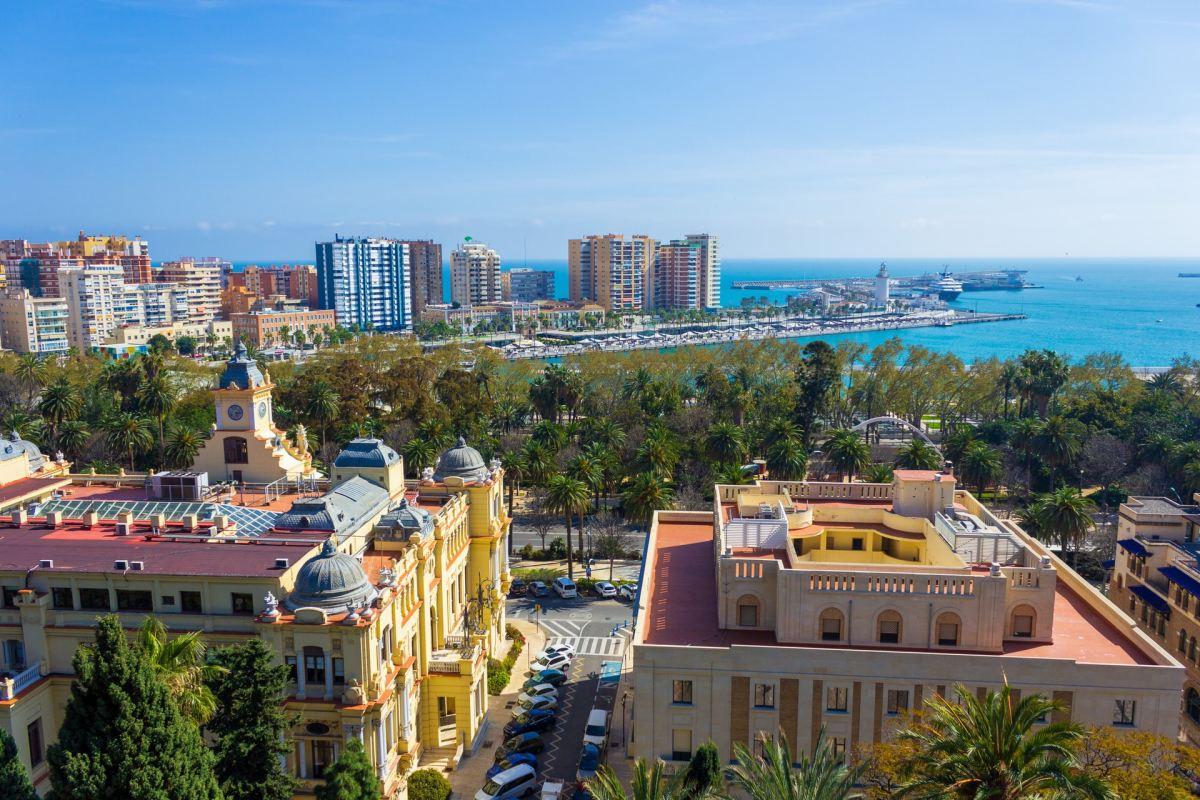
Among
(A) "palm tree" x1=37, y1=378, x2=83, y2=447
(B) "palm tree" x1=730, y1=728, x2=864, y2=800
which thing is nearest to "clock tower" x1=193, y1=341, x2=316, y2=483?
(B) "palm tree" x1=730, y1=728, x2=864, y2=800

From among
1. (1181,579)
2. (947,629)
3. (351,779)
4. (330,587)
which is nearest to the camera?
(351,779)

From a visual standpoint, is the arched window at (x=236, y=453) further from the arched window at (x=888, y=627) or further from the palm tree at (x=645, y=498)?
the arched window at (x=888, y=627)

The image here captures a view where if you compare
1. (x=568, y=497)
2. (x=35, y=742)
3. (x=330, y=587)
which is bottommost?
(x=35, y=742)

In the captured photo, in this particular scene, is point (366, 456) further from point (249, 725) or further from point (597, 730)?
point (249, 725)

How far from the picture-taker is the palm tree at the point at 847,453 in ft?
242

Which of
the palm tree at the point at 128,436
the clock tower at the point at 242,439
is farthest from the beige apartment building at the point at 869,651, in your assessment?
the palm tree at the point at 128,436

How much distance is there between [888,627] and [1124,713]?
24.9 feet

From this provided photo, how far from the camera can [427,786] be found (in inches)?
1442

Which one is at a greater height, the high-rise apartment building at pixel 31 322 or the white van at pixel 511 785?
the high-rise apartment building at pixel 31 322

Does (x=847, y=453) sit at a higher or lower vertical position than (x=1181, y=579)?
lower

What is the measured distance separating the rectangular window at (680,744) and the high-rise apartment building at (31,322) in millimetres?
180557

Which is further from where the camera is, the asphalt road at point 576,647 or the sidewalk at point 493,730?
the asphalt road at point 576,647

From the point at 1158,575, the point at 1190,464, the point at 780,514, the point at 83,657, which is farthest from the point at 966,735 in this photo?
the point at 1190,464

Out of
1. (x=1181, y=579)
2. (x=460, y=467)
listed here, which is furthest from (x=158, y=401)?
(x=1181, y=579)
